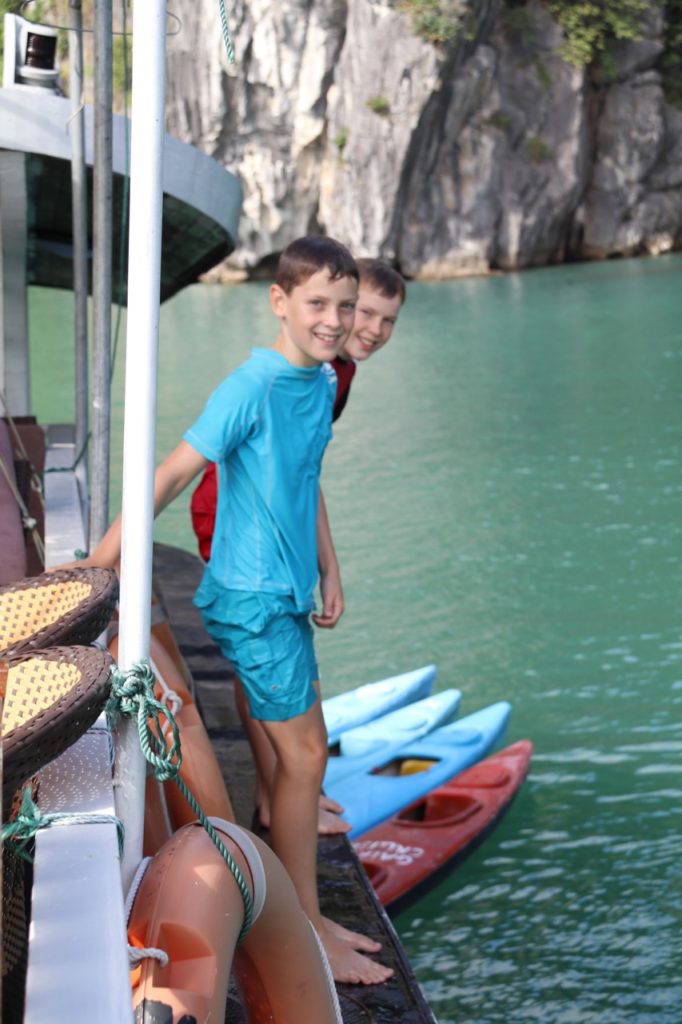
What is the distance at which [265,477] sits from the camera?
102 inches

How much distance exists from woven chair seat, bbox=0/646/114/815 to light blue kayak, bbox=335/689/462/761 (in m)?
3.08

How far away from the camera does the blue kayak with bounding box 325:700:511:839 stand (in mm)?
4305

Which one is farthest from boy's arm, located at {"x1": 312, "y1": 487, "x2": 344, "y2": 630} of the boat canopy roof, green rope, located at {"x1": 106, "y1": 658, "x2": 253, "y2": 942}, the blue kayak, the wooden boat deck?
green rope, located at {"x1": 106, "y1": 658, "x2": 253, "y2": 942}

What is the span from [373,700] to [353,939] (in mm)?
2549

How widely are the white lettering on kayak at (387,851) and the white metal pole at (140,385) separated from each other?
234 cm

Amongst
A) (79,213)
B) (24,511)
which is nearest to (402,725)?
(24,511)

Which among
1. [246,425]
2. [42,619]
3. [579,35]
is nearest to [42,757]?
[42,619]

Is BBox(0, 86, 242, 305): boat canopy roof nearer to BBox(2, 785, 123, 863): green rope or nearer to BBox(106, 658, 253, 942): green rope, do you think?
BBox(106, 658, 253, 942): green rope

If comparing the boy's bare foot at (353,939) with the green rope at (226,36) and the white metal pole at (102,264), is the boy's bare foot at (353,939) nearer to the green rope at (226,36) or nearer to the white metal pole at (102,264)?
the white metal pole at (102,264)

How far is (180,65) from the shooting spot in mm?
25656

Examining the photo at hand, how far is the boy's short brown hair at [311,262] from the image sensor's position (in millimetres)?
2592

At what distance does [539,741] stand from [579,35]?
25.1 metres

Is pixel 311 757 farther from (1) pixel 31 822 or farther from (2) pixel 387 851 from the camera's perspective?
(2) pixel 387 851

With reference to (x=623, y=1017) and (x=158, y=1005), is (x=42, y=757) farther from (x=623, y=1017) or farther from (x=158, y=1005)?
(x=623, y=1017)
